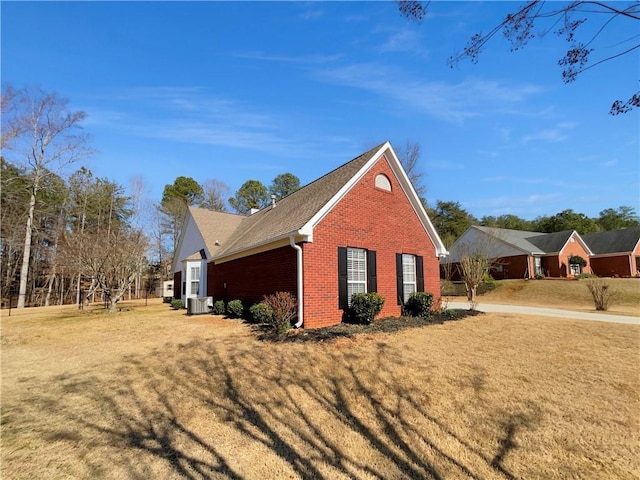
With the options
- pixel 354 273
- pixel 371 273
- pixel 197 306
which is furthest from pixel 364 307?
pixel 197 306

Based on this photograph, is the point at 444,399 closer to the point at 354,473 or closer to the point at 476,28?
the point at 354,473

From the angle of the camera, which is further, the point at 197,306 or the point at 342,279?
the point at 197,306

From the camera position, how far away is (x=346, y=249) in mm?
10781

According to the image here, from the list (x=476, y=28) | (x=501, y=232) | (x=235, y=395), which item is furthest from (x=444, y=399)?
(x=501, y=232)

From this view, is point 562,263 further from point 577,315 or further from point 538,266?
point 577,315

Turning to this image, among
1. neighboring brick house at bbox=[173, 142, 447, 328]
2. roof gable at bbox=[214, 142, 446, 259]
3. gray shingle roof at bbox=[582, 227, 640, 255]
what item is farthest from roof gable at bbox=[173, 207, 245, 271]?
gray shingle roof at bbox=[582, 227, 640, 255]

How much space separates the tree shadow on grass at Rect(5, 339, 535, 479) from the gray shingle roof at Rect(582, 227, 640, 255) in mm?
39723

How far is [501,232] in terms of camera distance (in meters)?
33.7

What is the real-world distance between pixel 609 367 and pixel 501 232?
1201 inches

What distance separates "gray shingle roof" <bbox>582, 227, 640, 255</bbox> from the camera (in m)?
32.7

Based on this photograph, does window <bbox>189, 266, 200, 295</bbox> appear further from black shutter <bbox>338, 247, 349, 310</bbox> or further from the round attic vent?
the round attic vent

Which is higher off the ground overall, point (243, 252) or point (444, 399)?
point (243, 252)

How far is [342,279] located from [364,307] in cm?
115

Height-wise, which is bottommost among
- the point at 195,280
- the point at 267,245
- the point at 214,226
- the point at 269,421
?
the point at 269,421
